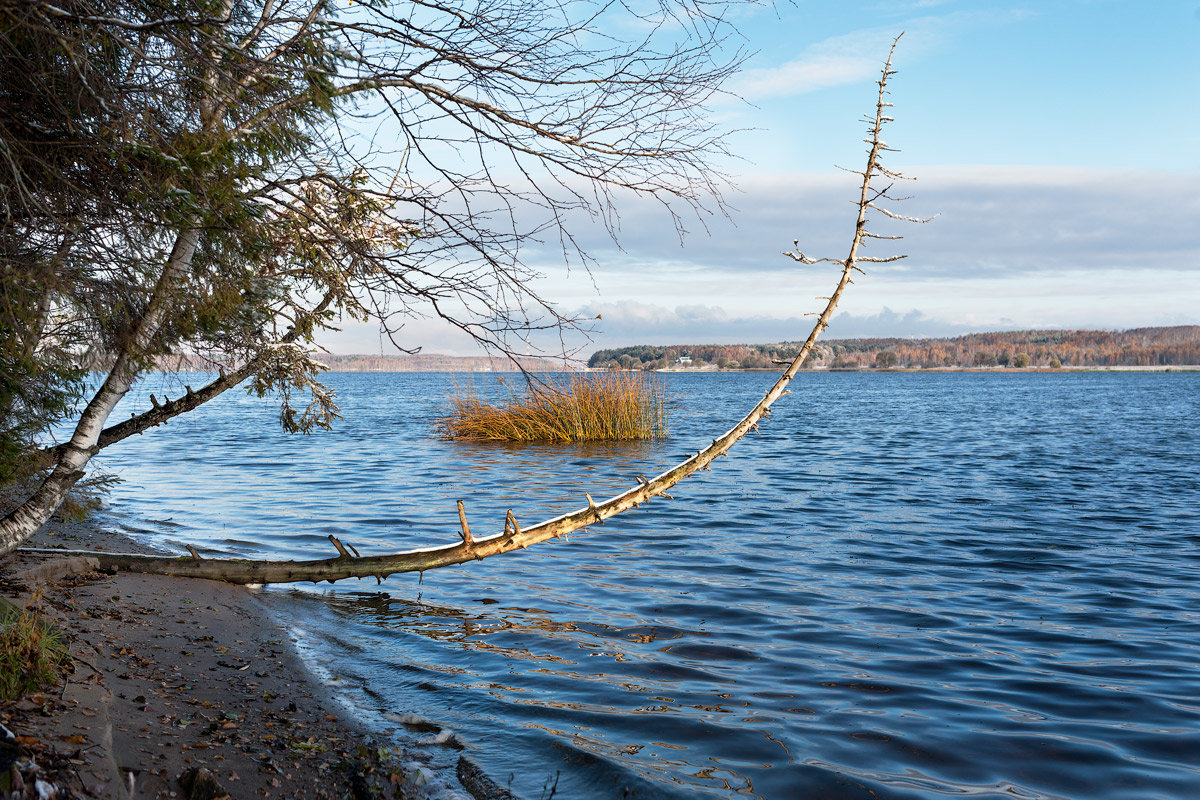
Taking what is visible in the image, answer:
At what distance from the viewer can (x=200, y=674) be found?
5766mm

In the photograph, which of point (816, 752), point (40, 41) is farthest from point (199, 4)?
point (816, 752)

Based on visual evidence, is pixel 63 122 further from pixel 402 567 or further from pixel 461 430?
pixel 461 430

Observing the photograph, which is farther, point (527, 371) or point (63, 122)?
point (527, 371)

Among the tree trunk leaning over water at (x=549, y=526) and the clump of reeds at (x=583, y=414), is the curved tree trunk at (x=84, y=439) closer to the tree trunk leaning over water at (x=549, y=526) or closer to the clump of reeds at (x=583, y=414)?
the tree trunk leaning over water at (x=549, y=526)

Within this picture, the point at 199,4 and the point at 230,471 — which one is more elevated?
the point at 199,4

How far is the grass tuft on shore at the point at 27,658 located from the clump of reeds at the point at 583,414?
1918cm

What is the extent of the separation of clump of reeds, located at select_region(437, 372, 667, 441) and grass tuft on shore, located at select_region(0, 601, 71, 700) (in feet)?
62.9

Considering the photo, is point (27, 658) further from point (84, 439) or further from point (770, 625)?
point (770, 625)

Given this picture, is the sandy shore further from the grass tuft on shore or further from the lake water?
the lake water

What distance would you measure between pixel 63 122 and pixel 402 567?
401 cm

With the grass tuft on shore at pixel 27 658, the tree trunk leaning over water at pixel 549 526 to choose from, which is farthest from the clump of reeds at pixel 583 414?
the grass tuft on shore at pixel 27 658

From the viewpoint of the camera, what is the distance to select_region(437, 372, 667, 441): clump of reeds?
24438 mm

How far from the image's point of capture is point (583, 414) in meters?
24.5

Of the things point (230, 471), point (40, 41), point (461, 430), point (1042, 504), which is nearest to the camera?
point (40, 41)
